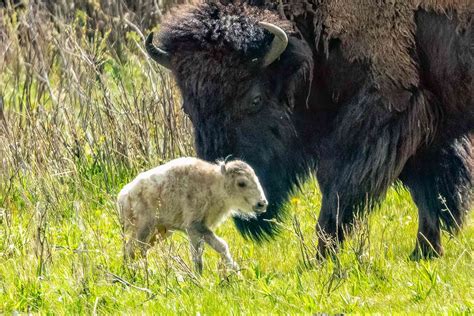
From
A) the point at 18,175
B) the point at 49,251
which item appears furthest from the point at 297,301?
the point at 18,175

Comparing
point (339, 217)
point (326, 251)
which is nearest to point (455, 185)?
point (339, 217)

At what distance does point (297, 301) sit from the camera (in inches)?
228

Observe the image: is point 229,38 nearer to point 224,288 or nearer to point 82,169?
point 224,288

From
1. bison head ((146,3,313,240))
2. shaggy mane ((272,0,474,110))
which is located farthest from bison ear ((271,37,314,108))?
shaggy mane ((272,0,474,110))

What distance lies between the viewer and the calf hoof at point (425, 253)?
6.90m

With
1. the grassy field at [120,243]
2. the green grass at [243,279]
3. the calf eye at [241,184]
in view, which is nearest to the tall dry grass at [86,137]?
the grassy field at [120,243]

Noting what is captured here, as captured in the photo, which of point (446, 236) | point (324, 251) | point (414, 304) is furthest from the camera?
point (446, 236)

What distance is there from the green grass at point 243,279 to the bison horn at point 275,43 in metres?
1.02

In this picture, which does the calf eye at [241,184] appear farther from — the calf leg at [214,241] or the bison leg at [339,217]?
the bison leg at [339,217]

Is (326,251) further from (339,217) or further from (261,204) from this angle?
(339,217)

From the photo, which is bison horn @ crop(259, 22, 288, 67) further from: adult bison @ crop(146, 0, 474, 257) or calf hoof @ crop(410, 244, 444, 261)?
calf hoof @ crop(410, 244, 444, 261)

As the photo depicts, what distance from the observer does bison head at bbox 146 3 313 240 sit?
7168 millimetres

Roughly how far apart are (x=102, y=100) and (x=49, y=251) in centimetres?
297

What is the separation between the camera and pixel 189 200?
6.57m
